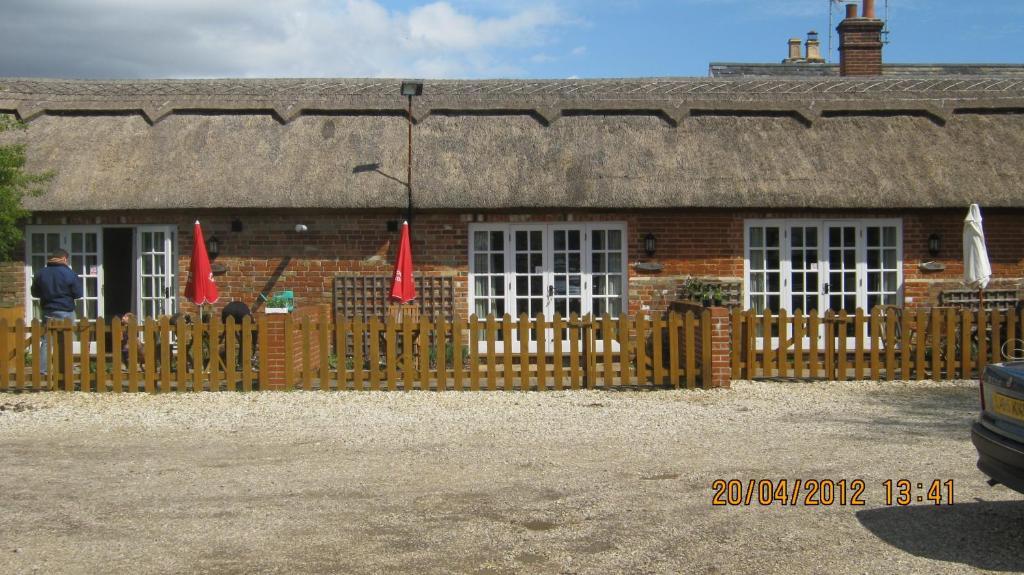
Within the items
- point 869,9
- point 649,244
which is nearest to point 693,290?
point 649,244

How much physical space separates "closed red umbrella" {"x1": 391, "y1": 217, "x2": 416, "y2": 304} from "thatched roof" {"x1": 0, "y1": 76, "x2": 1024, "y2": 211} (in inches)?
35.5

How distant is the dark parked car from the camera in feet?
16.0

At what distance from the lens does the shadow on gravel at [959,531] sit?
494 cm

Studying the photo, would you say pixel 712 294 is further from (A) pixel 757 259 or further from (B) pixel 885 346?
(B) pixel 885 346

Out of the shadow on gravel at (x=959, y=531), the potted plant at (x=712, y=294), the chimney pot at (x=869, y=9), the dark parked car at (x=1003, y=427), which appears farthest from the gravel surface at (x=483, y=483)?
the chimney pot at (x=869, y=9)

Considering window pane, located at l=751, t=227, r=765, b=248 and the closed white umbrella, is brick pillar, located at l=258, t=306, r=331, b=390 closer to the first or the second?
window pane, located at l=751, t=227, r=765, b=248

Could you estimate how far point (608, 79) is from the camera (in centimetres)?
1670

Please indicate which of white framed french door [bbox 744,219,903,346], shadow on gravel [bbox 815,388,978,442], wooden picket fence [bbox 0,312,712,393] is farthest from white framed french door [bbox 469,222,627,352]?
shadow on gravel [bbox 815,388,978,442]

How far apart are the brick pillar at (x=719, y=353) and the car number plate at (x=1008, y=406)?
5.07 m

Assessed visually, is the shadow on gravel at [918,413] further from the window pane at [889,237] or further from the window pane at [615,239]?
the window pane at [615,239]

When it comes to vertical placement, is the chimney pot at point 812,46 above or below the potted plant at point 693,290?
above

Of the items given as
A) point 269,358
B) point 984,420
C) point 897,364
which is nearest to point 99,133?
point 269,358

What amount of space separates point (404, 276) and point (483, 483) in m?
5.88

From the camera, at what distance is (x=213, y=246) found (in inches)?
514
